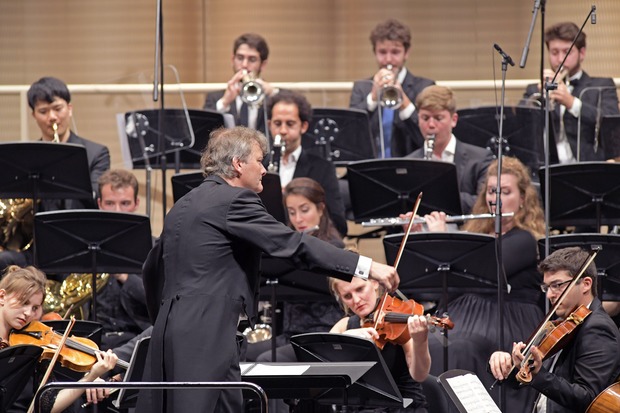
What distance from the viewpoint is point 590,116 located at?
667 cm

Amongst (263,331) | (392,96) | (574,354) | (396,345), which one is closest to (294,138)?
(392,96)

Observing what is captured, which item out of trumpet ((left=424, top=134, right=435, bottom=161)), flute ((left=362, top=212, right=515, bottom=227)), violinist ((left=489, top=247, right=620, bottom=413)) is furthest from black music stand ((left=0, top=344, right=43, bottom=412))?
trumpet ((left=424, top=134, right=435, bottom=161))

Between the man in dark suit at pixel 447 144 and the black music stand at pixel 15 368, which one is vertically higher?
the man in dark suit at pixel 447 144

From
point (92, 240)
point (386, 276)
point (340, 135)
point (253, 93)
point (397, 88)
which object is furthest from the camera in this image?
point (253, 93)

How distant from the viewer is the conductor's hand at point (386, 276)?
12.6 feet

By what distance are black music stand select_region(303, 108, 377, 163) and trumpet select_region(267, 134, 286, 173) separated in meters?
0.28

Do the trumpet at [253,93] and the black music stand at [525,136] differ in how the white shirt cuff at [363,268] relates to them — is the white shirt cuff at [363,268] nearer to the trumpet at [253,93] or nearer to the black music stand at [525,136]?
the black music stand at [525,136]

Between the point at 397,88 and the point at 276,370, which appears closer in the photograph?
the point at 276,370

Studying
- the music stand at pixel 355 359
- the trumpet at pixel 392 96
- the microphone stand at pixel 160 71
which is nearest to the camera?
the music stand at pixel 355 359

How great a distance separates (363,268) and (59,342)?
1.49 meters

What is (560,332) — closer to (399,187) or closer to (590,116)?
(399,187)

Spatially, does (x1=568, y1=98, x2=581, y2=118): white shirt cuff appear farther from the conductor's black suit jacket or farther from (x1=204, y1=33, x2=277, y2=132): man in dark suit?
the conductor's black suit jacket

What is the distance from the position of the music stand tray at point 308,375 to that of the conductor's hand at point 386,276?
1.34 ft

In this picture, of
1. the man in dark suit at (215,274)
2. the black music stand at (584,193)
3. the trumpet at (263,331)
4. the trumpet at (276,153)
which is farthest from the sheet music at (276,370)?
the trumpet at (276,153)
